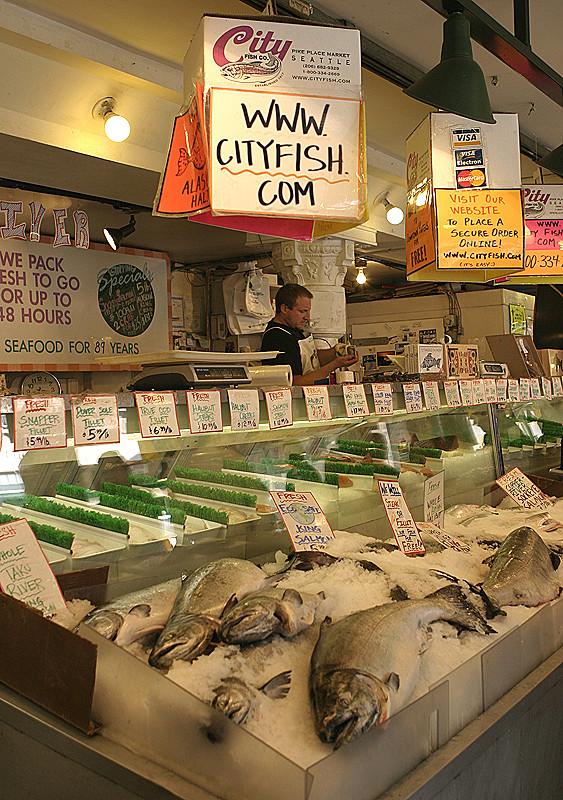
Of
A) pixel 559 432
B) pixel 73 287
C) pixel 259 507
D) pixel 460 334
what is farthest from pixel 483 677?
pixel 460 334

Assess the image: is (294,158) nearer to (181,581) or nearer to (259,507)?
(259,507)

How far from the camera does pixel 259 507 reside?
2.33 metres

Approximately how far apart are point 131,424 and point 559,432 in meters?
3.58

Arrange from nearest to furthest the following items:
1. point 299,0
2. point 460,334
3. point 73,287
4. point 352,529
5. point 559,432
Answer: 1. point 352,529
2. point 299,0
3. point 559,432
4. point 73,287
5. point 460,334

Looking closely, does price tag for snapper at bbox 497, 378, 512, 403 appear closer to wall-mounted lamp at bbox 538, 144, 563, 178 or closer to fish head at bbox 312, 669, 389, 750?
wall-mounted lamp at bbox 538, 144, 563, 178

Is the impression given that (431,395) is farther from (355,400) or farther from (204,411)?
(204,411)

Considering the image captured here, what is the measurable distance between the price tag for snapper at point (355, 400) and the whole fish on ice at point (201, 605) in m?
1.03

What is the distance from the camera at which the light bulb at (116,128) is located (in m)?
4.12

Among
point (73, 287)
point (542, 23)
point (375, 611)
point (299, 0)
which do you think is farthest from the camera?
→ point (73, 287)

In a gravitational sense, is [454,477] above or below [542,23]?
below

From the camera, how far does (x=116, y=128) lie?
13.6 feet

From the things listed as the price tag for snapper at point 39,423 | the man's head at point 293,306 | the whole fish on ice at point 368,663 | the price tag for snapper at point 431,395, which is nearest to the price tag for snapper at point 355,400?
the price tag for snapper at point 431,395

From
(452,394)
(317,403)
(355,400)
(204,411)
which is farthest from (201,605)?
(452,394)

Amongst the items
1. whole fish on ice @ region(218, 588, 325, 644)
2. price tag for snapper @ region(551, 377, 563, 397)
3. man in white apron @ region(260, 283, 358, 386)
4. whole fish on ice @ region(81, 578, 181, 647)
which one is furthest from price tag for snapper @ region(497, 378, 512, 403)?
whole fish on ice @ region(81, 578, 181, 647)
